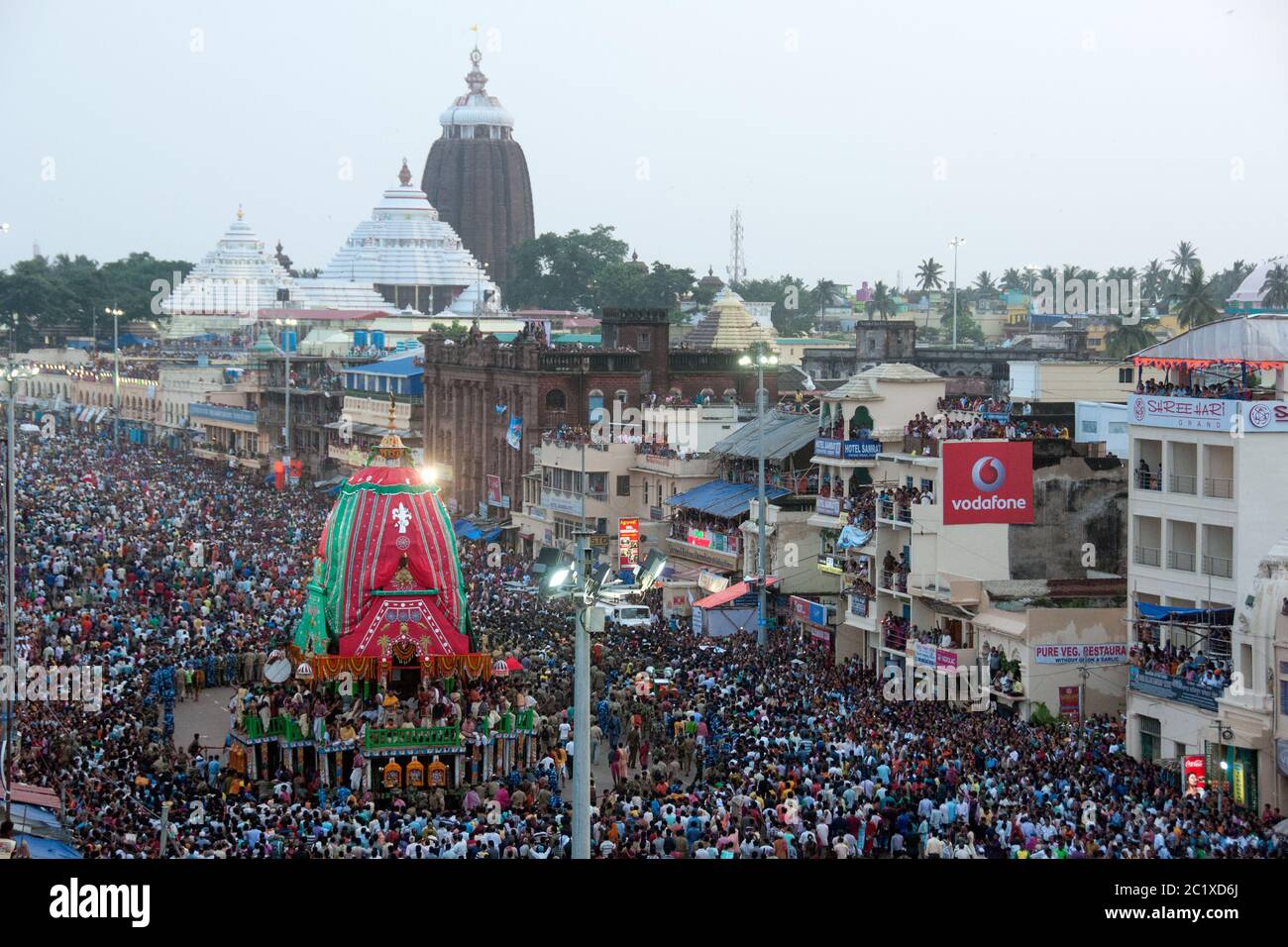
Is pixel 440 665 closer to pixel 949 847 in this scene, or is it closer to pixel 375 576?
pixel 375 576

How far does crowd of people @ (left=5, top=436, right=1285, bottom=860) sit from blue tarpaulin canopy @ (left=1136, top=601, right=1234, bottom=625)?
2091 millimetres

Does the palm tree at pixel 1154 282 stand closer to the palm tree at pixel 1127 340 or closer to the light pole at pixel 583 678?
the palm tree at pixel 1127 340

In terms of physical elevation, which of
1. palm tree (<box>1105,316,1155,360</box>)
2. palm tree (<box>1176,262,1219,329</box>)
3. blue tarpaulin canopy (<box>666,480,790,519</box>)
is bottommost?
blue tarpaulin canopy (<box>666,480,790,519</box>)

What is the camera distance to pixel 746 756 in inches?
1268

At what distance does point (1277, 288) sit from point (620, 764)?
208 ft

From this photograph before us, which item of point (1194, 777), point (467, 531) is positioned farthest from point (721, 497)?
point (1194, 777)

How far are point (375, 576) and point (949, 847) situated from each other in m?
14.0

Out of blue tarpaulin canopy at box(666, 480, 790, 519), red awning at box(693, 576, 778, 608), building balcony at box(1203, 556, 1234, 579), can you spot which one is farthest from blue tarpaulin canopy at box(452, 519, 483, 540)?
building balcony at box(1203, 556, 1234, 579)

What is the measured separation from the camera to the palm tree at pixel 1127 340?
297 ft

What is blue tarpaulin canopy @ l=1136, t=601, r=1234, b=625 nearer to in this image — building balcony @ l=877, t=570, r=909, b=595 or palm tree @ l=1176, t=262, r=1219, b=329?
building balcony @ l=877, t=570, r=909, b=595

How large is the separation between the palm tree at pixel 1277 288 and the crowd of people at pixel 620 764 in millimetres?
48031

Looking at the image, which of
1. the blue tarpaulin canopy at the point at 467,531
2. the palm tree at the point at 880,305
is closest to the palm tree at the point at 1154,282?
the palm tree at the point at 880,305

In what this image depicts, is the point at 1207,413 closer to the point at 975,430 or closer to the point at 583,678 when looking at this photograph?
the point at 975,430

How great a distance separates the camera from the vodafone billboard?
4244 cm
